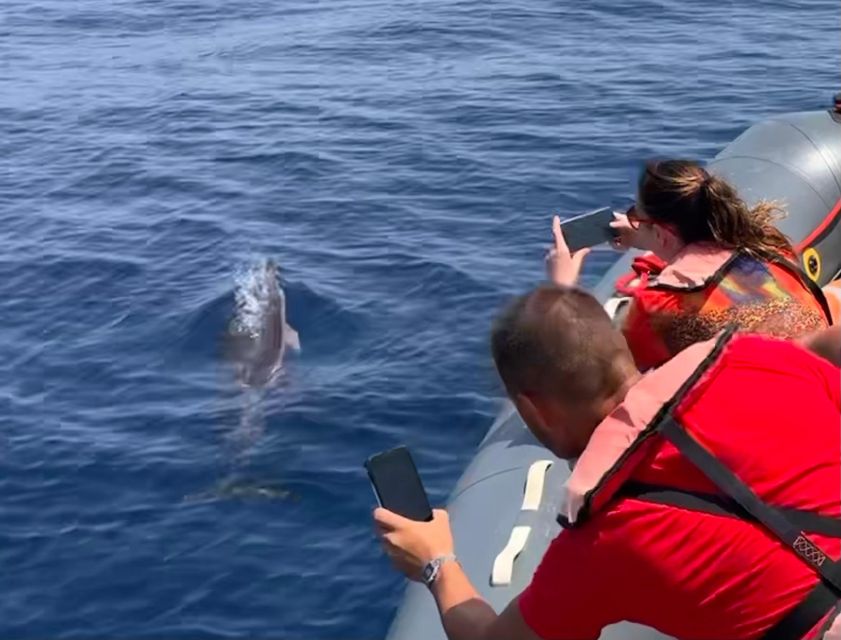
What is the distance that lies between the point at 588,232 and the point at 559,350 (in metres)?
2.64

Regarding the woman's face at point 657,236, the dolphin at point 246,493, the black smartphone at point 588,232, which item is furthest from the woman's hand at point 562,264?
the dolphin at point 246,493

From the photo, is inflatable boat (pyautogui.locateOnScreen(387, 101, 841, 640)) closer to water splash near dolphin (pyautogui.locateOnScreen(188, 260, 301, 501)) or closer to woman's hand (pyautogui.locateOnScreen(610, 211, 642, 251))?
woman's hand (pyautogui.locateOnScreen(610, 211, 642, 251))

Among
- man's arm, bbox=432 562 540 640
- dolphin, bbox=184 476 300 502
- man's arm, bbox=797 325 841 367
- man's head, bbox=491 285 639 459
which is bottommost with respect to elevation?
dolphin, bbox=184 476 300 502

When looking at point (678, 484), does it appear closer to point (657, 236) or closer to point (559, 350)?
point (559, 350)

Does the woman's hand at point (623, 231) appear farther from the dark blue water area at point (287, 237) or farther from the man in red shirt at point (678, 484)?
the man in red shirt at point (678, 484)

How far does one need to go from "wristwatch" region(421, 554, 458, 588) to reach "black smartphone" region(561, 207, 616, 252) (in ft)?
7.88

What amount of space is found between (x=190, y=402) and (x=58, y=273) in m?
3.14

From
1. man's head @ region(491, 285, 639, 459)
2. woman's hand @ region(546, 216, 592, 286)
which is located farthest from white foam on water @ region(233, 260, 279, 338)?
man's head @ region(491, 285, 639, 459)

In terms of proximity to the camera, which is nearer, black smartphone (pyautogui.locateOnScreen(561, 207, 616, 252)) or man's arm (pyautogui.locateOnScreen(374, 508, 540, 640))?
man's arm (pyautogui.locateOnScreen(374, 508, 540, 640))

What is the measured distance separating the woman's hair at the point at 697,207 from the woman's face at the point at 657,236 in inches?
0.9

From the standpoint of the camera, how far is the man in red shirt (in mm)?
3248

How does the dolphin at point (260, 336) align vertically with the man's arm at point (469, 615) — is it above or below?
below

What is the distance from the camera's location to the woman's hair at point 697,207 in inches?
196

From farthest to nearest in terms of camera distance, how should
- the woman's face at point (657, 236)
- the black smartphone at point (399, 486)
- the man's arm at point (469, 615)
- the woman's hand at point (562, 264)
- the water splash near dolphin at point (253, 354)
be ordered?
the water splash near dolphin at point (253, 354), the woman's hand at point (562, 264), the woman's face at point (657, 236), the black smartphone at point (399, 486), the man's arm at point (469, 615)
